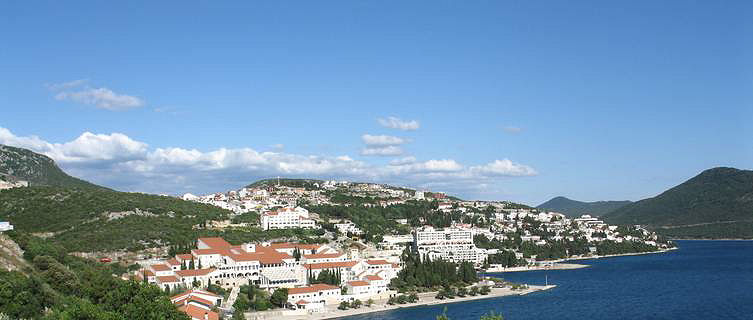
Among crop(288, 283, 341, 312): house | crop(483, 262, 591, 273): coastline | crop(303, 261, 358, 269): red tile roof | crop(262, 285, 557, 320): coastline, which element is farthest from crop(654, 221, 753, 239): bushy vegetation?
crop(288, 283, 341, 312): house

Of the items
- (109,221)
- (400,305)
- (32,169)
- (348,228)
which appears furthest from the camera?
(32,169)

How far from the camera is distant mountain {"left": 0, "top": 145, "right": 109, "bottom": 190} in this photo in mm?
78500

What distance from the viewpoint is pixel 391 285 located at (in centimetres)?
4238

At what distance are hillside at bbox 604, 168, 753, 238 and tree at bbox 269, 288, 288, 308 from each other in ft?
307

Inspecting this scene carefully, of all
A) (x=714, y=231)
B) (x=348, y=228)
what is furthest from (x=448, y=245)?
(x=714, y=231)

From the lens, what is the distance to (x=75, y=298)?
23.3m

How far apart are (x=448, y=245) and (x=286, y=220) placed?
48.2 ft

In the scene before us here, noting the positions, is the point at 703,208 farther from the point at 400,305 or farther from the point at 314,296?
the point at 314,296


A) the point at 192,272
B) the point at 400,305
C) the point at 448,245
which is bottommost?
the point at 400,305

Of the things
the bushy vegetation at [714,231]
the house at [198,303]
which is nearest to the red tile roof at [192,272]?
the house at [198,303]

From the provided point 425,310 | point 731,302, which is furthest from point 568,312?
point 731,302

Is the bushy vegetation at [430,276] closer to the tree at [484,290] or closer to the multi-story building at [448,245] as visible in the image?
the tree at [484,290]

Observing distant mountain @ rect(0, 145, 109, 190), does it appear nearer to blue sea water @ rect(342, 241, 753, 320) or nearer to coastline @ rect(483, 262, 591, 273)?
coastline @ rect(483, 262, 591, 273)

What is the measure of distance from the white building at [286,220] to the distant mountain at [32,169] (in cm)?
2952
